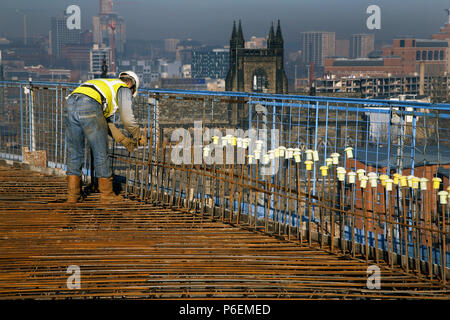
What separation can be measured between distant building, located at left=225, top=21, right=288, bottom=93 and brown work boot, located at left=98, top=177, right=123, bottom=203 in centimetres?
8712

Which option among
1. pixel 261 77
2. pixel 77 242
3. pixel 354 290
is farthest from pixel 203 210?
pixel 261 77

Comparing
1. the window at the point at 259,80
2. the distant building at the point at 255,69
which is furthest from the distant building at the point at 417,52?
the window at the point at 259,80

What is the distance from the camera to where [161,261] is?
4961mm

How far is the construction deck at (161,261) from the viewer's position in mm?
4340

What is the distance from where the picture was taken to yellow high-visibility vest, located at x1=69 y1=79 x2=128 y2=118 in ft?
21.2

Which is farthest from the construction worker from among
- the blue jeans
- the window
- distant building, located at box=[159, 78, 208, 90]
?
distant building, located at box=[159, 78, 208, 90]

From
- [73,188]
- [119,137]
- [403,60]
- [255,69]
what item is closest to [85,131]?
[119,137]

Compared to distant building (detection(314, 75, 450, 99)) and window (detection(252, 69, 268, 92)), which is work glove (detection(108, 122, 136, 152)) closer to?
window (detection(252, 69, 268, 92))

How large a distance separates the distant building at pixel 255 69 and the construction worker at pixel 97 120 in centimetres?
8720

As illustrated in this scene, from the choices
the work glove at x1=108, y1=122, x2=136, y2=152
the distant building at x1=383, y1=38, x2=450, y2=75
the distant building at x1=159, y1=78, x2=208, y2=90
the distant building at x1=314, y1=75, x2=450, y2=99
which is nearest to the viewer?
the work glove at x1=108, y1=122, x2=136, y2=152

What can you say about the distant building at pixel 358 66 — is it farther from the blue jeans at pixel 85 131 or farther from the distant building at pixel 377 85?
the blue jeans at pixel 85 131

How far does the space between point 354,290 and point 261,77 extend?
3648 inches

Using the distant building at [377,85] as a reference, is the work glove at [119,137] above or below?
below

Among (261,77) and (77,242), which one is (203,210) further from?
(261,77)
